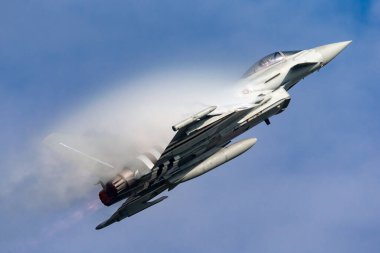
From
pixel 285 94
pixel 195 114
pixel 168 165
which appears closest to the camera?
pixel 195 114

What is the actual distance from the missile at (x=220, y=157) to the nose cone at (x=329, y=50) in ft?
17.2

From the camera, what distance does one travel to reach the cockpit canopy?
109 ft

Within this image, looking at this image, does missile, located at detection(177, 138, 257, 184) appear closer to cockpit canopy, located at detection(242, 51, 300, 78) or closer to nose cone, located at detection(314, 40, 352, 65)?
cockpit canopy, located at detection(242, 51, 300, 78)

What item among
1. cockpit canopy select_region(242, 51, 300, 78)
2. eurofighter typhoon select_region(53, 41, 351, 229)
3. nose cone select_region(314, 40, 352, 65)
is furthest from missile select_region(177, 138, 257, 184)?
nose cone select_region(314, 40, 352, 65)

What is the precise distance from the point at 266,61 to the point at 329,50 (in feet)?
10.0

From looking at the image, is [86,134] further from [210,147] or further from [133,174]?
[210,147]

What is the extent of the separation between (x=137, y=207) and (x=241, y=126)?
5.48m

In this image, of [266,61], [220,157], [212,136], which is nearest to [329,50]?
[266,61]

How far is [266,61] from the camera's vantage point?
33.4 metres

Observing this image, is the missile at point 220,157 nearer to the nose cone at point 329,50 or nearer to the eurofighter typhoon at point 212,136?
the eurofighter typhoon at point 212,136

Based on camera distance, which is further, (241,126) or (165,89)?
(165,89)

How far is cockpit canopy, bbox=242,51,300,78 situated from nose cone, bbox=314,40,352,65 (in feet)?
5.16

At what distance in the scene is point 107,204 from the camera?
99.9ft

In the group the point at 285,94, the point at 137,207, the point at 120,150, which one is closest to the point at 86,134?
the point at 120,150
